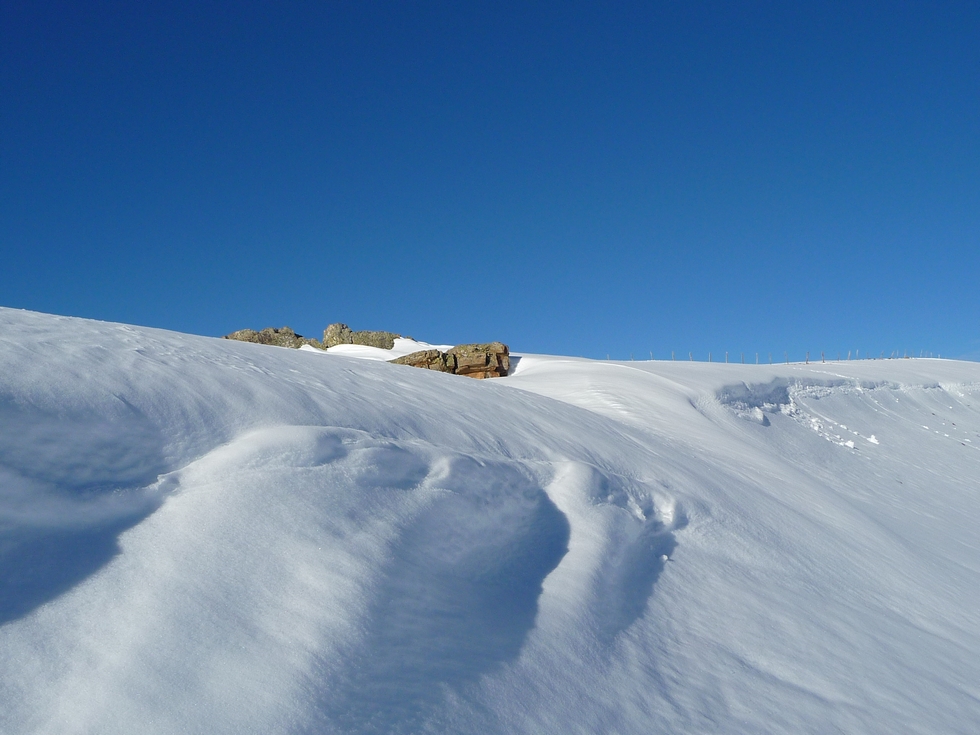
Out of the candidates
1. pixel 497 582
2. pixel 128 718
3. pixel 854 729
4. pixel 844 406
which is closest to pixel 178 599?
pixel 128 718

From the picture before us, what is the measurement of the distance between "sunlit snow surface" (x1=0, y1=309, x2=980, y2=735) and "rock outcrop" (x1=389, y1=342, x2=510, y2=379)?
8.78 meters

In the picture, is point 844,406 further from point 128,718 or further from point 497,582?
point 128,718

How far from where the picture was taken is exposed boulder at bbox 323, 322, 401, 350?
64.5 feet

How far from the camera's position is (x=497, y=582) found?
2.80 m

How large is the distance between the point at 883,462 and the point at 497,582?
8779 mm

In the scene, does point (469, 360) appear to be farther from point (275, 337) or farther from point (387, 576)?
point (387, 576)

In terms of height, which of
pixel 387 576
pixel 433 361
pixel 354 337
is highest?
pixel 354 337

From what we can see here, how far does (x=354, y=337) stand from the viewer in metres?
20.2

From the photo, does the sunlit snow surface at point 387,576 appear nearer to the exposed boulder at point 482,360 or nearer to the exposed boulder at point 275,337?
the exposed boulder at point 482,360

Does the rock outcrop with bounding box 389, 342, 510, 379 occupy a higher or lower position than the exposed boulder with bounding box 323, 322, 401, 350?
lower

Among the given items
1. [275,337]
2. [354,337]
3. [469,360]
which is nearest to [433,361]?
[469,360]

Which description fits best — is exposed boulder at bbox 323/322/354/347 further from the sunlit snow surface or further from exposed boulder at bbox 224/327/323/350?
the sunlit snow surface

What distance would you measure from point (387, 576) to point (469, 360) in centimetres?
1189

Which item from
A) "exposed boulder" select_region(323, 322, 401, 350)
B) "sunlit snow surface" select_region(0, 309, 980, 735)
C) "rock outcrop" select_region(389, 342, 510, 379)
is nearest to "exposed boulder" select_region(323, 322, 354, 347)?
"exposed boulder" select_region(323, 322, 401, 350)
